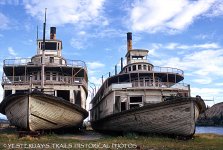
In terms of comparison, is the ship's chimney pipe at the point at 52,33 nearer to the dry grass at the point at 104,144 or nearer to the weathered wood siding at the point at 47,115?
the weathered wood siding at the point at 47,115

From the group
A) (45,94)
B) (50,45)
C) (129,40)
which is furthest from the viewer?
(129,40)

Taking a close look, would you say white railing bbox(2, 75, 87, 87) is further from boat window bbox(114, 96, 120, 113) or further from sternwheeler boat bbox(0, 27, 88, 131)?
boat window bbox(114, 96, 120, 113)

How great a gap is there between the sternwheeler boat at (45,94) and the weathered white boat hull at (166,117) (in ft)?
16.6

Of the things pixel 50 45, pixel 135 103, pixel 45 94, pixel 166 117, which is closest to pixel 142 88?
pixel 135 103

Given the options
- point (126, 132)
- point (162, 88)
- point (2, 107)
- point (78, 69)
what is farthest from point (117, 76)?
point (2, 107)

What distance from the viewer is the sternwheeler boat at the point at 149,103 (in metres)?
19.6

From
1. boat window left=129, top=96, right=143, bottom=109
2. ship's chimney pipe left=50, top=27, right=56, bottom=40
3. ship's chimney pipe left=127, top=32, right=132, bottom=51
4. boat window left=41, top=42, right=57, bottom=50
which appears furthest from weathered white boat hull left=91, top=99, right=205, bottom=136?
ship's chimney pipe left=50, top=27, right=56, bottom=40

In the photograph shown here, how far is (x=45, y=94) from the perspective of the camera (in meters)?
19.7

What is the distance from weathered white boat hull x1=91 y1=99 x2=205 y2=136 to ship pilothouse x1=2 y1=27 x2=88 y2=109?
21.0 ft

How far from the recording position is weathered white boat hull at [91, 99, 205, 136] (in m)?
19.5

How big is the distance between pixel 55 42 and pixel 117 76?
8.06m

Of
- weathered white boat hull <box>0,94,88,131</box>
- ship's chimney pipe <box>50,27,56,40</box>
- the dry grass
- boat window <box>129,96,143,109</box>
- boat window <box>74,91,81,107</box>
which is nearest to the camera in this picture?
the dry grass

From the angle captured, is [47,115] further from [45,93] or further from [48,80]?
[48,80]

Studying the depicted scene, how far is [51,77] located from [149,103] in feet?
32.5
